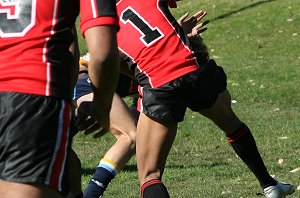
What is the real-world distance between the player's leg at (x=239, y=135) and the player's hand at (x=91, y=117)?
2.32 m

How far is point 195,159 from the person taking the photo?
29.5 feet

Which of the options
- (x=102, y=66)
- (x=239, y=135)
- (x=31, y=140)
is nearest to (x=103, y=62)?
(x=102, y=66)

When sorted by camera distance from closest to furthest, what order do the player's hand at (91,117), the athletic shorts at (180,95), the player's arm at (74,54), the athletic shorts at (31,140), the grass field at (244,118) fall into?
the athletic shorts at (31,140), the player's hand at (91,117), the player's arm at (74,54), the athletic shorts at (180,95), the grass field at (244,118)

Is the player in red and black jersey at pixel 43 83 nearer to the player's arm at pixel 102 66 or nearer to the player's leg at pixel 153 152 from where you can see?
the player's arm at pixel 102 66

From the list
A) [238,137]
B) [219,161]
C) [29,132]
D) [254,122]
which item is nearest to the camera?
[29,132]

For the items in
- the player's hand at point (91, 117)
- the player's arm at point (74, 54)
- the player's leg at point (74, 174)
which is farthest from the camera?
the player's leg at point (74, 174)

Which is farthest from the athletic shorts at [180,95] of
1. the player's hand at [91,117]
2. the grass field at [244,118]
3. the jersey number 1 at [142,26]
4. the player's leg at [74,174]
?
the player's hand at [91,117]

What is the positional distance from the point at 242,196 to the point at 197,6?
655 inches

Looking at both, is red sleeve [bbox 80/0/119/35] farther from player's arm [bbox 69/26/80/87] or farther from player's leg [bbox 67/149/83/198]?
player's leg [bbox 67/149/83/198]

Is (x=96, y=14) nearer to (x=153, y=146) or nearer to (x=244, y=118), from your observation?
(x=153, y=146)

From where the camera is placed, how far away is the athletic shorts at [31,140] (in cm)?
349

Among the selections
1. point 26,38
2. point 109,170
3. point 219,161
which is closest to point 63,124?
point 26,38

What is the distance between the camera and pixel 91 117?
12.1ft

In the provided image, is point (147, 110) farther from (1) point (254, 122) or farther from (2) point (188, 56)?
(1) point (254, 122)
